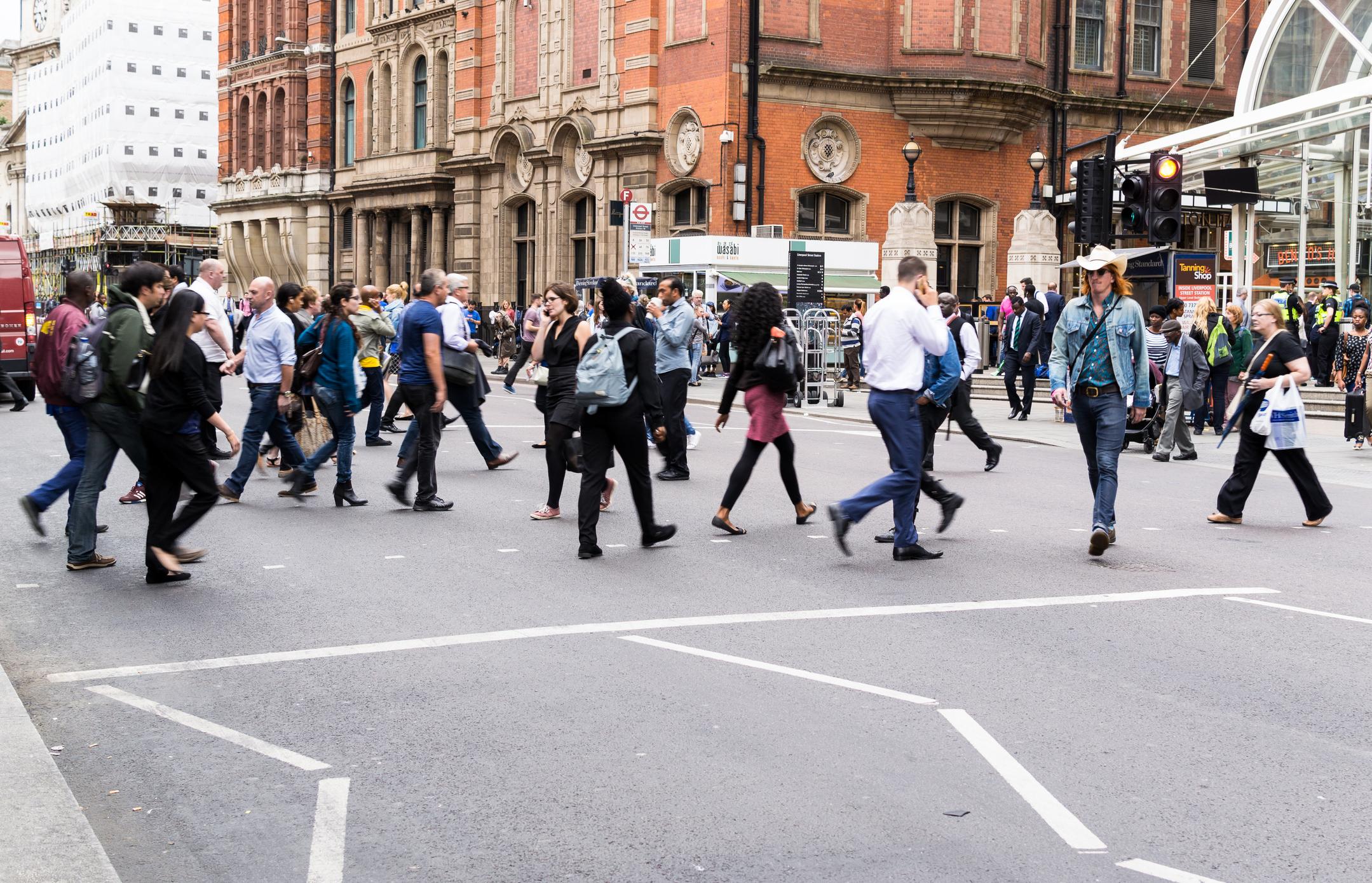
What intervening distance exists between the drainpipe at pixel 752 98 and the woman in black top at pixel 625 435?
79.6 feet

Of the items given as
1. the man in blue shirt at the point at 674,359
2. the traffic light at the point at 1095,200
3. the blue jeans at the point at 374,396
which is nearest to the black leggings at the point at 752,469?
the man in blue shirt at the point at 674,359

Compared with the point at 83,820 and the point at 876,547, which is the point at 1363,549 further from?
the point at 83,820

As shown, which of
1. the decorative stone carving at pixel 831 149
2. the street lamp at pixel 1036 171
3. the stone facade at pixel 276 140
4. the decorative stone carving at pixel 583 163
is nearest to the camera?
the street lamp at pixel 1036 171

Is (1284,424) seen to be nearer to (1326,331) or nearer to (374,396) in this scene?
(374,396)

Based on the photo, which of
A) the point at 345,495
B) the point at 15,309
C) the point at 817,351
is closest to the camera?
the point at 345,495

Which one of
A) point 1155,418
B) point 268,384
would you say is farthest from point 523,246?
point 268,384

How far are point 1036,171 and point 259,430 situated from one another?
24819 mm

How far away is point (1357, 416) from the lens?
1761 cm

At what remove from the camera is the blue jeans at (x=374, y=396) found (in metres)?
16.5

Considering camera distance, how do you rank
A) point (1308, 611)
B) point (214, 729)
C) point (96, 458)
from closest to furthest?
point (214, 729) < point (1308, 611) < point (96, 458)

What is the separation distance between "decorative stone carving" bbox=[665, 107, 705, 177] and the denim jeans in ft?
87.4

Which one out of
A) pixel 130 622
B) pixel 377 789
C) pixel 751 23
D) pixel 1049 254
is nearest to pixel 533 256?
pixel 751 23

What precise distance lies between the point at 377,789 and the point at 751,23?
3027 centimetres

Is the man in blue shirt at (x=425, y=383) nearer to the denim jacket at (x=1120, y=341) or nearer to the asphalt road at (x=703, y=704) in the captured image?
the asphalt road at (x=703, y=704)
